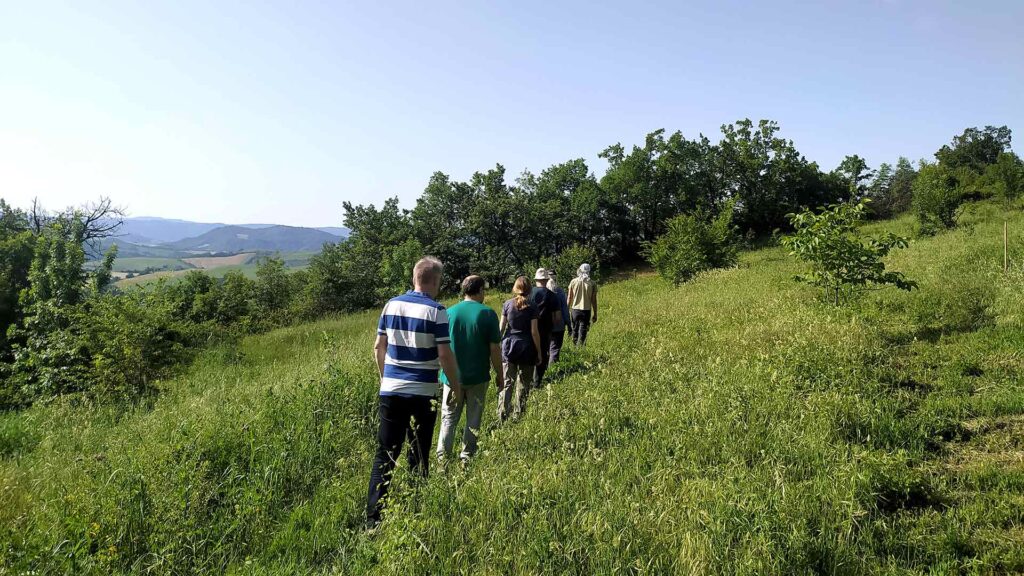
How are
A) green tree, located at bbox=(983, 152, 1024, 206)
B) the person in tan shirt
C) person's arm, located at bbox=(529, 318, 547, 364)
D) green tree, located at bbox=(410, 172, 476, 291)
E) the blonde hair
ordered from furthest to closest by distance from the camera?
green tree, located at bbox=(410, 172, 476, 291) < green tree, located at bbox=(983, 152, 1024, 206) < the person in tan shirt < the blonde hair < person's arm, located at bbox=(529, 318, 547, 364)

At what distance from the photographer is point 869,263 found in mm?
7711

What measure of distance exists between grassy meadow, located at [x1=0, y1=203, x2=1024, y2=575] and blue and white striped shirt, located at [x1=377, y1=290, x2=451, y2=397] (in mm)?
651

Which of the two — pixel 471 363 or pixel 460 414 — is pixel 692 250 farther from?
pixel 460 414

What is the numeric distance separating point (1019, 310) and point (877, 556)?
662 cm

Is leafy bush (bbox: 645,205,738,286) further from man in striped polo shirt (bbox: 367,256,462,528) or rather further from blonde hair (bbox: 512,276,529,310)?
man in striped polo shirt (bbox: 367,256,462,528)

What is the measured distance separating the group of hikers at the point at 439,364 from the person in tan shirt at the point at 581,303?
299 cm

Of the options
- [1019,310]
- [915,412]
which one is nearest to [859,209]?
[1019,310]

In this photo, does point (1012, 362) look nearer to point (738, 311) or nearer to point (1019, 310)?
point (1019, 310)

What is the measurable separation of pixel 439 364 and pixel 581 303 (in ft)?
18.0

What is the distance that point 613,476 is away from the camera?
3.43m

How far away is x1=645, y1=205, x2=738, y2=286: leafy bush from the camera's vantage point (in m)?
20.2

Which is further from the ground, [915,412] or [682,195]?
[682,195]

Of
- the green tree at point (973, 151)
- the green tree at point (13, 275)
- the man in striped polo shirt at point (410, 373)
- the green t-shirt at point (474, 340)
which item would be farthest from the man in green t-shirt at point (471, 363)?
the green tree at point (973, 151)

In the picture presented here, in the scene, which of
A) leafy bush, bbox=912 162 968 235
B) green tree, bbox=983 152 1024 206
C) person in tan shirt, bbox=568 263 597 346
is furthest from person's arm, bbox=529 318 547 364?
green tree, bbox=983 152 1024 206
